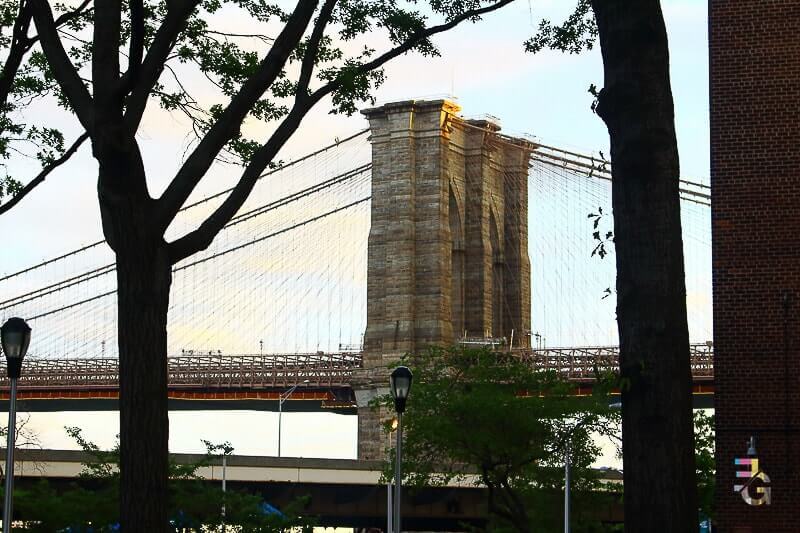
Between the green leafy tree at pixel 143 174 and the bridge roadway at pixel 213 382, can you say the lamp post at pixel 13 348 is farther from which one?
the bridge roadway at pixel 213 382

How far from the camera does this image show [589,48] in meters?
15.1

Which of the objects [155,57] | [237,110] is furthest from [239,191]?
[155,57]

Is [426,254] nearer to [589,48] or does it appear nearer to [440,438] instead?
[440,438]

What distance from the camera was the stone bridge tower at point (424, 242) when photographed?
7525cm

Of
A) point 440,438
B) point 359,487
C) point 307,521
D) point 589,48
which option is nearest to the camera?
point 589,48

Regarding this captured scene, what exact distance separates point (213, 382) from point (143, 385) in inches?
2975

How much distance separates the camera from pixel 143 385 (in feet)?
45.8

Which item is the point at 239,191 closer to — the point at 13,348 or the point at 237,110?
the point at 237,110

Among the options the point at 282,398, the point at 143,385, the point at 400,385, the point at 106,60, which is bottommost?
the point at 143,385

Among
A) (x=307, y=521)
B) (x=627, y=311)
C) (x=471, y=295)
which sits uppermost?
(x=471, y=295)

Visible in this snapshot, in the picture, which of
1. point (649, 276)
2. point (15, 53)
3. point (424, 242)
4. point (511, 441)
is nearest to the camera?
point (649, 276)

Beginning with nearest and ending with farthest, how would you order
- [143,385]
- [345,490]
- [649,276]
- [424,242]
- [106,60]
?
[649,276], [143,385], [106,60], [345,490], [424,242]

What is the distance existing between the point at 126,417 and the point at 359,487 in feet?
138

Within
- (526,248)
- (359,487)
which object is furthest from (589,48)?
(526,248)
